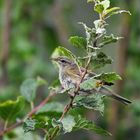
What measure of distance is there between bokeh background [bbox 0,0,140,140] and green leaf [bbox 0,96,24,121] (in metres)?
1.99

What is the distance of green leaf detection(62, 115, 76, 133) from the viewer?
5.82 feet

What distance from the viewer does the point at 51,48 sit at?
546 centimetres

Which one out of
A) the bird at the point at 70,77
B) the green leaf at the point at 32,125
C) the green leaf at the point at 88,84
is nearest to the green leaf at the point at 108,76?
the green leaf at the point at 88,84

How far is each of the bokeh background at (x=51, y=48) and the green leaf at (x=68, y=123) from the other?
258 cm

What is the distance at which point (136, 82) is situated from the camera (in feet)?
16.5

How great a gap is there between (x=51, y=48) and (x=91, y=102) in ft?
12.0

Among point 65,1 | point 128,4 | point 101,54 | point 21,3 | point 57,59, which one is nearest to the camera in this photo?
point 101,54

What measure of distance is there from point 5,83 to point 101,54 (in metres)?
3.18

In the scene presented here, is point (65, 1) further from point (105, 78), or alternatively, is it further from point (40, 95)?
point (105, 78)

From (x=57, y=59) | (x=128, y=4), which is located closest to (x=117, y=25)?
(x=128, y=4)

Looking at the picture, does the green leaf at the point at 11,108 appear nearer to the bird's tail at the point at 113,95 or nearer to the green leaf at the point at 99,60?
the bird's tail at the point at 113,95

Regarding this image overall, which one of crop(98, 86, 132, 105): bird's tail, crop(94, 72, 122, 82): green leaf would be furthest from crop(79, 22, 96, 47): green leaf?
crop(98, 86, 132, 105): bird's tail

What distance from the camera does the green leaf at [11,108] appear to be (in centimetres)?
241

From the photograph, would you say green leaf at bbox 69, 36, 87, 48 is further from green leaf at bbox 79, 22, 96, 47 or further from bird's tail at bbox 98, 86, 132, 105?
bird's tail at bbox 98, 86, 132, 105
